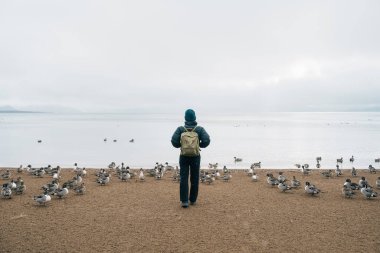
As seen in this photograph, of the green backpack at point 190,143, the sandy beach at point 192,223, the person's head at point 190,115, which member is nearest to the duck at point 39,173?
the sandy beach at point 192,223

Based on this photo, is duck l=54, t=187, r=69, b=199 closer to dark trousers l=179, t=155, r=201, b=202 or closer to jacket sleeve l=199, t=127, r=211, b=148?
dark trousers l=179, t=155, r=201, b=202

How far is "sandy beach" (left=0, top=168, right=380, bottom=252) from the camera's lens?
24.8 ft

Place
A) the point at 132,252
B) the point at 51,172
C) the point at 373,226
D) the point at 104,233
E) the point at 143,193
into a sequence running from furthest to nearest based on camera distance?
the point at 51,172, the point at 143,193, the point at 373,226, the point at 104,233, the point at 132,252

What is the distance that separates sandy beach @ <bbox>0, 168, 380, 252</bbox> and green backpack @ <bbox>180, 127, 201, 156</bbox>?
185cm


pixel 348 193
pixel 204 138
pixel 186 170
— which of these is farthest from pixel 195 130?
pixel 348 193

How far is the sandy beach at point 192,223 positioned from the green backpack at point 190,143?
1.85m

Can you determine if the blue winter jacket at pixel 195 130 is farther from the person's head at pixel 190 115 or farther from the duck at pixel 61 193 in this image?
the duck at pixel 61 193

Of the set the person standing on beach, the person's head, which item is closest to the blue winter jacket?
the person standing on beach

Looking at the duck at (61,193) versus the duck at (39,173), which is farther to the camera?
the duck at (39,173)

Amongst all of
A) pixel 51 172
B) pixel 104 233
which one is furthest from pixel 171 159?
pixel 104 233

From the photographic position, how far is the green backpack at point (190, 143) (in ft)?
32.5

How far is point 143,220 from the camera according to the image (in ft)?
30.6

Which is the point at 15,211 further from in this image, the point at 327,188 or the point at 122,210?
the point at 327,188

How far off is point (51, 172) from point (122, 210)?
10.8 metres
